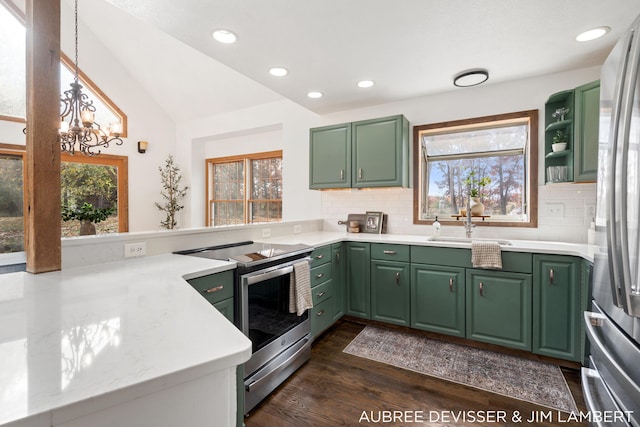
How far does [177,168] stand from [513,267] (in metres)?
5.53

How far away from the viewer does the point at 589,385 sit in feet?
4.28

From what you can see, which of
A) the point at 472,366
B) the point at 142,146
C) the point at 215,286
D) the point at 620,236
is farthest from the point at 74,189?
the point at 620,236

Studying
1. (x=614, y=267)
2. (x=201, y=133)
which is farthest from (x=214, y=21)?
(x=201, y=133)

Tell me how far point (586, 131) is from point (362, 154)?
1897 millimetres

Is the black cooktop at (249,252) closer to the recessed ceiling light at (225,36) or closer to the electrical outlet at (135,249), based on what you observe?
the electrical outlet at (135,249)

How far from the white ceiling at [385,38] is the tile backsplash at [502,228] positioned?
1095 mm

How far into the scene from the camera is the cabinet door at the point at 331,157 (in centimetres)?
339

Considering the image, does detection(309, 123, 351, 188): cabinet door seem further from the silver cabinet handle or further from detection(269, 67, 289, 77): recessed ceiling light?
the silver cabinet handle

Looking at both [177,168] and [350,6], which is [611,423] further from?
[177,168]

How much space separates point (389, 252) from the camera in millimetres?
2869

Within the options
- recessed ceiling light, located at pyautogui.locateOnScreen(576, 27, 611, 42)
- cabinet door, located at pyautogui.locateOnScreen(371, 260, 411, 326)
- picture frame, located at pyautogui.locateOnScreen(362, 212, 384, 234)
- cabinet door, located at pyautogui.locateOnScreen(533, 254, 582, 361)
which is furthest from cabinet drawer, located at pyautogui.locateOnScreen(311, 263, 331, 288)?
recessed ceiling light, located at pyautogui.locateOnScreen(576, 27, 611, 42)

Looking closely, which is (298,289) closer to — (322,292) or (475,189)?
(322,292)

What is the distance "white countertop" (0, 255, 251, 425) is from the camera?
51 centimetres

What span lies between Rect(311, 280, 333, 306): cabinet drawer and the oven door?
13.4 inches
